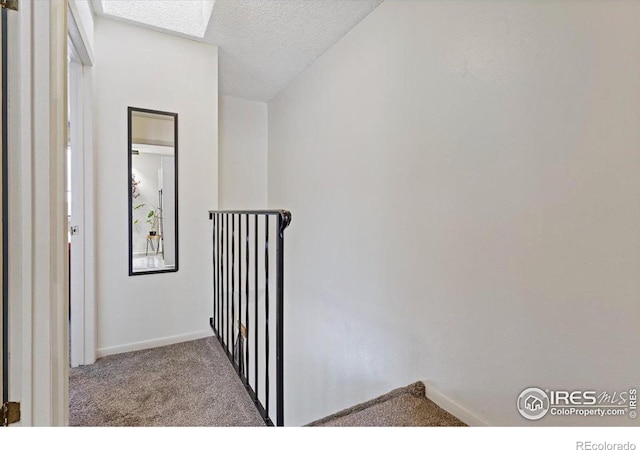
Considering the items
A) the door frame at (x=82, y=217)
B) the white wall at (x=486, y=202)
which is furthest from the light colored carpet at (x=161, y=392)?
the white wall at (x=486, y=202)

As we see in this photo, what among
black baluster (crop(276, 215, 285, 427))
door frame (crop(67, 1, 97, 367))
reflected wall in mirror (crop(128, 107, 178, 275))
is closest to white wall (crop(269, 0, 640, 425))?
black baluster (crop(276, 215, 285, 427))

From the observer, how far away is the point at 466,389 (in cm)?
137

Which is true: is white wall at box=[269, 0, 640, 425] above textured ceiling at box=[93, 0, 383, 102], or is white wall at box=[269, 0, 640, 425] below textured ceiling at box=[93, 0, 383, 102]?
below

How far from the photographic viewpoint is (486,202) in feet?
4.31

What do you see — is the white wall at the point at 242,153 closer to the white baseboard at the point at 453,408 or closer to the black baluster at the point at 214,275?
the black baluster at the point at 214,275

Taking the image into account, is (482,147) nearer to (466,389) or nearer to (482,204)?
(482,204)

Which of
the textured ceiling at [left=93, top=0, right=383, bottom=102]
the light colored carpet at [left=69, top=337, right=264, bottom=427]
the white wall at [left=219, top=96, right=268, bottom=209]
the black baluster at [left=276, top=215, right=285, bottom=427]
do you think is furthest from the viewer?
the white wall at [left=219, top=96, right=268, bottom=209]

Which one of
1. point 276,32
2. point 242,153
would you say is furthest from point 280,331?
point 242,153

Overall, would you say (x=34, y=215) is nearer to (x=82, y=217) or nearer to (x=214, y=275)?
(x=82, y=217)

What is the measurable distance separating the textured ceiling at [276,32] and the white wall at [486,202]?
139mm

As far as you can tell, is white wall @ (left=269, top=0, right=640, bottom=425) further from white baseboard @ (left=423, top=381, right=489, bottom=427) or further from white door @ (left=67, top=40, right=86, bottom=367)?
white door @ (left=67, top=40, right=86, bottom=367)

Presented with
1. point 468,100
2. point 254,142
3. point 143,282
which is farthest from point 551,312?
point 254,142

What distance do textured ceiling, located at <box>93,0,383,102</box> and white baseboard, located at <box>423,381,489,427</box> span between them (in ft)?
7.17

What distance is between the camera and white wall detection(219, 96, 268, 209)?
360 centimetres
